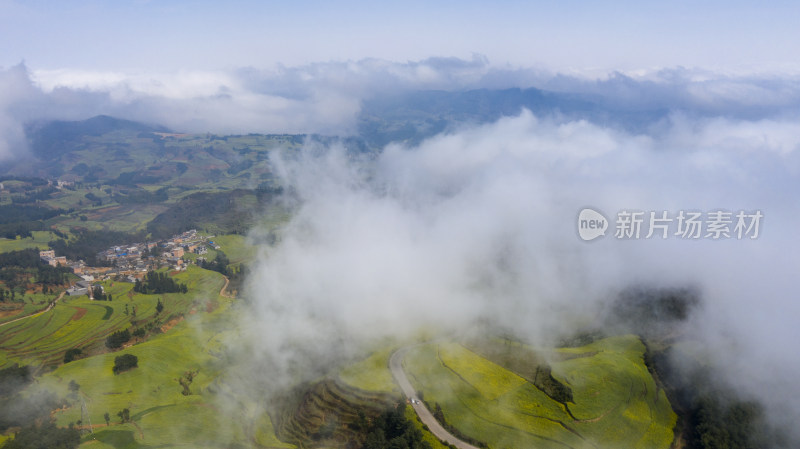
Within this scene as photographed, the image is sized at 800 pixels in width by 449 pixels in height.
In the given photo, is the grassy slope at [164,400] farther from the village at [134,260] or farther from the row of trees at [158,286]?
Result: the village at [134,260]

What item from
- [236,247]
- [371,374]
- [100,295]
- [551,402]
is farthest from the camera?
[236,247]

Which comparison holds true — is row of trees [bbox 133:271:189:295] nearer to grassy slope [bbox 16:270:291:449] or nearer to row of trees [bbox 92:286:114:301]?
row of trees [bbox 92:286:114:301]

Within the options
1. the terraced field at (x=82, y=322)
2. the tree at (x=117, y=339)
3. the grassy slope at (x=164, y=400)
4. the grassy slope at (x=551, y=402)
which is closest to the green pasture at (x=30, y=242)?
the terraced field at (x=82, y=322)

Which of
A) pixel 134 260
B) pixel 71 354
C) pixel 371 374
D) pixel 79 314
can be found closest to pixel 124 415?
pixel 71 354

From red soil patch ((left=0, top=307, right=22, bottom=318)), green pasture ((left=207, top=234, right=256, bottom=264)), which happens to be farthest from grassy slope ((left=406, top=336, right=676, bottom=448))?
green pasture ((left=207, top=234, right=256, bottom=264))

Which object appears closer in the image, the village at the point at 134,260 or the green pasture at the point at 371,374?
the green pasture at the point at 371,374

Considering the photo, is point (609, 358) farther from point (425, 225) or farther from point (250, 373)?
point (425, 225)

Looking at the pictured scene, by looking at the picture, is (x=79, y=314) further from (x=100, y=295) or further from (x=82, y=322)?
(x=100, y=295)
